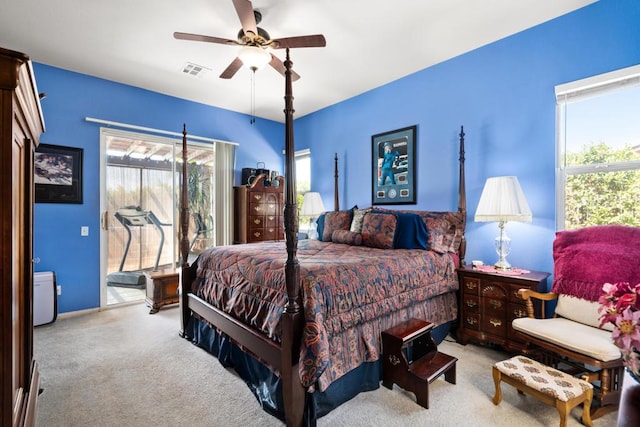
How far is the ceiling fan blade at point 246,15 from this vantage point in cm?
203

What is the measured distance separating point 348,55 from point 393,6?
840mm

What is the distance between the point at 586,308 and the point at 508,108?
1933 millimetres

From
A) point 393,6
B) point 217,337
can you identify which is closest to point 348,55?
point 393,6

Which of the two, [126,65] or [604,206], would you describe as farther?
[126,65]

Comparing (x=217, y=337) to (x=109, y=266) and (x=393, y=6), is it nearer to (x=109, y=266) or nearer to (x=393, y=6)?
(x=109, y=266)

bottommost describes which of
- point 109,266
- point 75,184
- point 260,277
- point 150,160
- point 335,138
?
point 109,266

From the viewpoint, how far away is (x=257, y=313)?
203cm

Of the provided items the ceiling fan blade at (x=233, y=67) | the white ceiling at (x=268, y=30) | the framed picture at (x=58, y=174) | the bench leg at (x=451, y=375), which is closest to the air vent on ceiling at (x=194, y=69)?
the white ceiling at (x=268, y=30)

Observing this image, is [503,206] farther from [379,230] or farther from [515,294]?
[379,230]

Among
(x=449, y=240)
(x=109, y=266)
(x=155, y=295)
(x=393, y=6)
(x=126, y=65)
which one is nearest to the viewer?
(x=393, y=6)

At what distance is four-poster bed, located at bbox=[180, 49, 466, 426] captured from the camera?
1712 millimetres

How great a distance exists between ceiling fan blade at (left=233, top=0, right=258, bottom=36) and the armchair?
2.90m

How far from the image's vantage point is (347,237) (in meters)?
3.42

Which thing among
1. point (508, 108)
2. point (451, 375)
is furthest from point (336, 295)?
point (508, 108)
